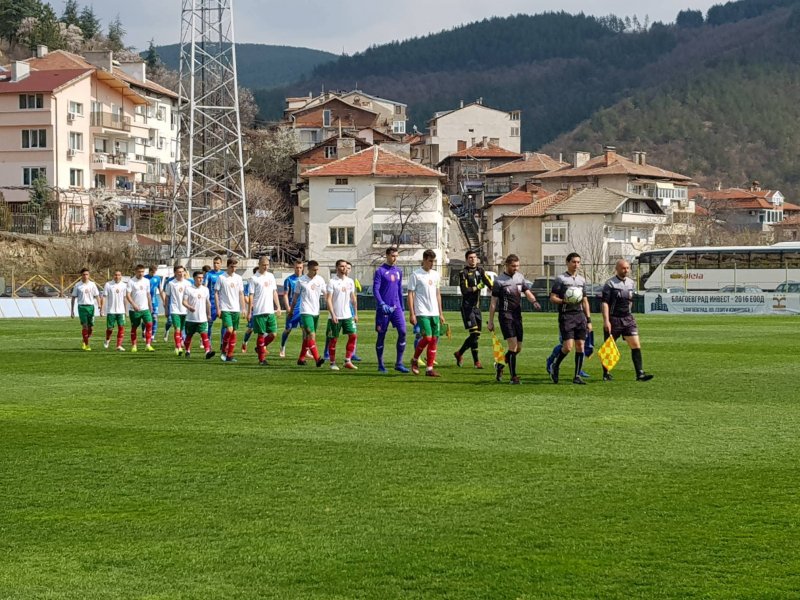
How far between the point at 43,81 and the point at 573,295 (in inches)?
2720

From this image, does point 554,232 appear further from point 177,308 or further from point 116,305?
point 177,308

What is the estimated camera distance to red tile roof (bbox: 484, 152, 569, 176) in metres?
111

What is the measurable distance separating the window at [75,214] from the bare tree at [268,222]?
10672 millimetres

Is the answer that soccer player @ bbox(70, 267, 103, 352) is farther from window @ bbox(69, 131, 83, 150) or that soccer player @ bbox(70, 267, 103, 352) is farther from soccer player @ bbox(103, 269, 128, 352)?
window @ bbox(69, 131, 83, 150)

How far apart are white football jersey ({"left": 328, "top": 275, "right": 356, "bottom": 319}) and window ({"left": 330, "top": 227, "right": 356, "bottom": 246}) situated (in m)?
58.7

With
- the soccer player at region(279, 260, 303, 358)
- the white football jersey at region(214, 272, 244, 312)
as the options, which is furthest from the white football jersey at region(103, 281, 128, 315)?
the white football jersey at region(214, 272, 244, 312)

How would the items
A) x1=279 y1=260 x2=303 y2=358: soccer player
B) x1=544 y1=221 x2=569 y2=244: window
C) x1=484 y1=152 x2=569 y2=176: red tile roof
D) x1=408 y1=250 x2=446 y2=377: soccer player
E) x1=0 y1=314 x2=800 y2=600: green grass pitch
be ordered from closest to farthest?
x1=0 y1=314 x2=800 y2=600: green grass pitch < x1=408 y1=250 x2=446 y2=377: soccer player < x1=279 y1=260 x2=303 y2=358: soccer player < x1=544 y1=221 x2=569 y2=244: window < x1=484 y1=152 x2=569 y2=176: red tile roof

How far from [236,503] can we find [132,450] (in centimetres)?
296

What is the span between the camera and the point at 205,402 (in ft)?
52.6

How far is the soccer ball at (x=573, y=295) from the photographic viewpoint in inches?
687

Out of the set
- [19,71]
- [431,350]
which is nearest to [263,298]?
[431,350]

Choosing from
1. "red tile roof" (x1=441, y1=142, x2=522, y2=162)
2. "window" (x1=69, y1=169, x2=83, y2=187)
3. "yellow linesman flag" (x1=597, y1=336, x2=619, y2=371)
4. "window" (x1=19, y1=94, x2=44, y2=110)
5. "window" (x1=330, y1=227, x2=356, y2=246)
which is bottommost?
"yellow linesman flag" (x1=597, y1=336, x2=619, y2=371)

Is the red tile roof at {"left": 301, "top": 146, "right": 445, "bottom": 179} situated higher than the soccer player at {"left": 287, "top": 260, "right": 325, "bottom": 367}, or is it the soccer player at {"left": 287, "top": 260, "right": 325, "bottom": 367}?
the red tile roof at {"left": 301, "top": 146, "right": 445, "bottom": 179}

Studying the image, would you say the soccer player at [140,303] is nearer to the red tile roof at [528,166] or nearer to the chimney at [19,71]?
the chimney at [19,71]
